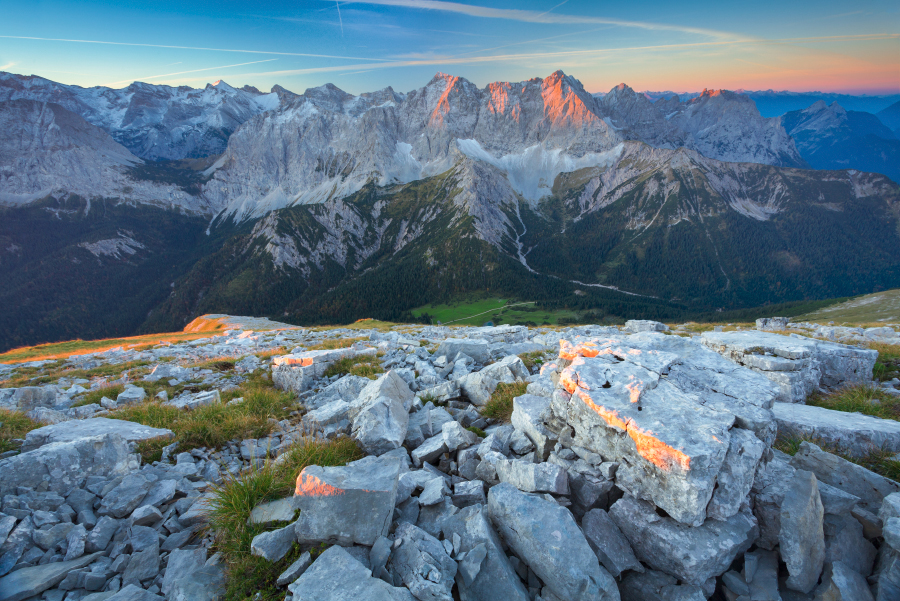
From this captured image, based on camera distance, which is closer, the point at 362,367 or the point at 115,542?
the point at 115,542

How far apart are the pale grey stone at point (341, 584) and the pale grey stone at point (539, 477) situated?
232 cm

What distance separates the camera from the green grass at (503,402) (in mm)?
8578

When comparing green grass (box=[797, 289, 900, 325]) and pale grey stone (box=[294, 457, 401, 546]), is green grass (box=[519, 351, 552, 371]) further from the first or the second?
green grass (box=[797, 289, 900, 325])

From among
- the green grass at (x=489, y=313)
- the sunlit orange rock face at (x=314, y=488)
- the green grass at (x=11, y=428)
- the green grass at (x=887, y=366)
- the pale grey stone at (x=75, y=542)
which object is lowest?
the green grass at (x=489, y=313)

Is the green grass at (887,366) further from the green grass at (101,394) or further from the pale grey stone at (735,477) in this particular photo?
the green grass at (101,394)

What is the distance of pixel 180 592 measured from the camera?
4.02 metres

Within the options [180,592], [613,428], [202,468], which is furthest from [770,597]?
[202,468]

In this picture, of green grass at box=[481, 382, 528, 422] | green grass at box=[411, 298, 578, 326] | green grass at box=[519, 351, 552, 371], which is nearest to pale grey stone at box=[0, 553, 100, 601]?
green grass at box=[481, 382, 528, 422]

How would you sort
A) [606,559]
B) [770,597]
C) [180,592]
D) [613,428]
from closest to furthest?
[180,592], [770,597], [606,559], [613,428]

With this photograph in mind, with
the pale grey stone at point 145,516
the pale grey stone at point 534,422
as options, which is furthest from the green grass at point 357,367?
the pale grey stone at point 145,516

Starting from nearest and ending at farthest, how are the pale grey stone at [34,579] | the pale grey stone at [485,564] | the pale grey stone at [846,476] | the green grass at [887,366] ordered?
the pale grey stone at [34,579], the pale grey stone at [485,564], the pale grey stone at [846,476], the green grass at [887,366]

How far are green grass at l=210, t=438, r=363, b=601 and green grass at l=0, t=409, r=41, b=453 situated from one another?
5021mm

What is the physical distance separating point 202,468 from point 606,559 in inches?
298

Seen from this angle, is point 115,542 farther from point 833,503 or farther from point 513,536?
point 833,503
